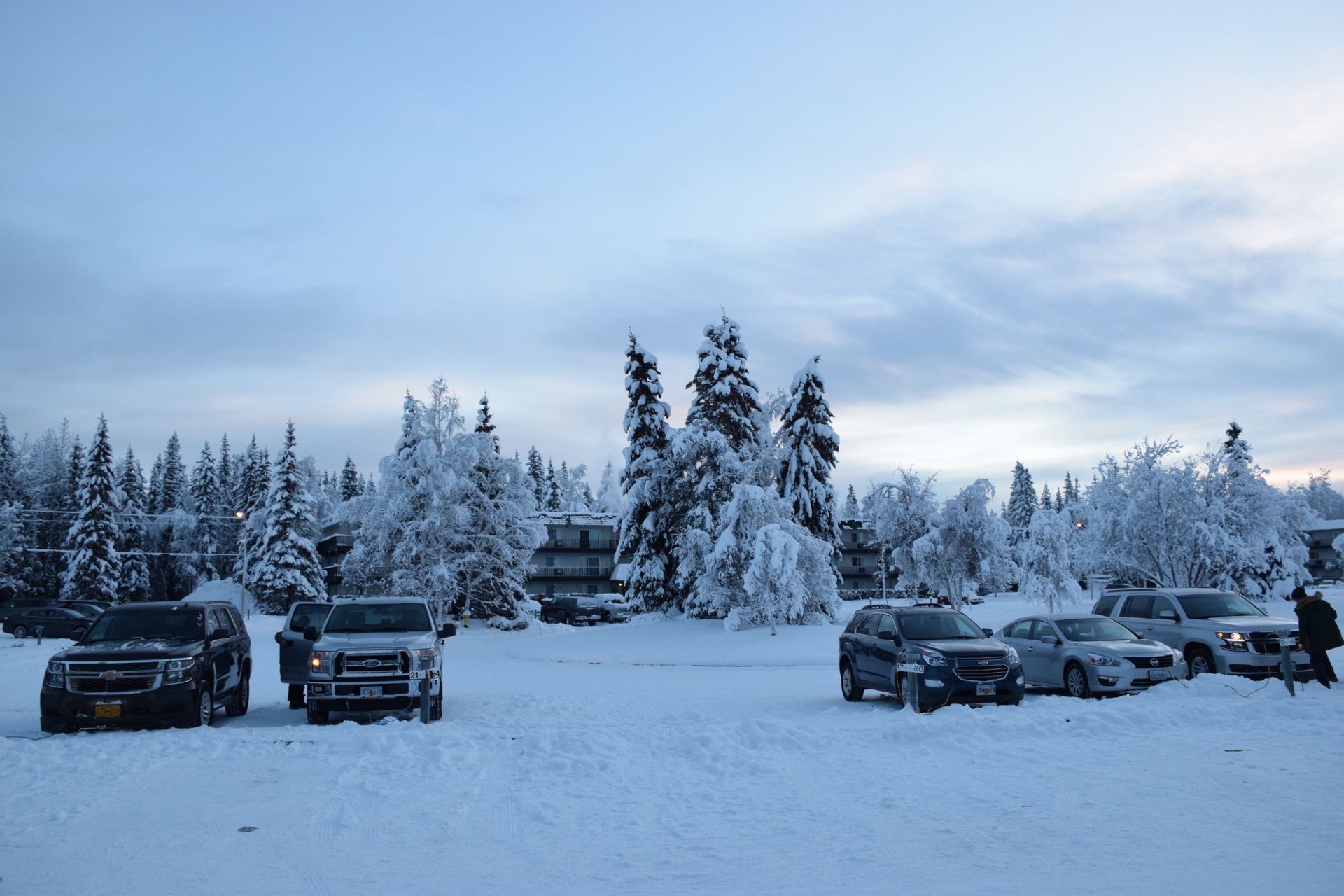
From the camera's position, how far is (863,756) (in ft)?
35.0

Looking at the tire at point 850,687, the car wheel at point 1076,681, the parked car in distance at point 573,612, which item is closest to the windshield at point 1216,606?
the car wheel at point 1076,681

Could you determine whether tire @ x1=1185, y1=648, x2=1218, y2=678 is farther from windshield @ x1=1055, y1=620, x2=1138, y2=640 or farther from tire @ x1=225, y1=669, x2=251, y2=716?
tire @ x1=225, y1=669, x2=251, y2=716

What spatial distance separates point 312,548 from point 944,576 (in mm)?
48055

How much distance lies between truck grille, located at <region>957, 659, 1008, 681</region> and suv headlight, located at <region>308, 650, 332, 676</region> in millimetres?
9408

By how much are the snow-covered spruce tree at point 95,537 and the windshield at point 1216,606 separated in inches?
2764

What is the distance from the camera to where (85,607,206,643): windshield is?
13789mm

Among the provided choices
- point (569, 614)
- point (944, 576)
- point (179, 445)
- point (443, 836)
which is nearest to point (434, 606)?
point (569, 614)

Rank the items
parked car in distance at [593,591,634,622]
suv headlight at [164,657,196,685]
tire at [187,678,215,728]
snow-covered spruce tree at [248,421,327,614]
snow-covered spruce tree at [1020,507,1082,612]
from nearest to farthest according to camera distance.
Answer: suv headlight at [164,657,196,685] → tire at [187,678,215,728] → snow-covered spruce tree at [1020,507,1082,612] → parked car in distance at [593,591,634,622] → snow-covered spruce tree at [248,421,327,614]

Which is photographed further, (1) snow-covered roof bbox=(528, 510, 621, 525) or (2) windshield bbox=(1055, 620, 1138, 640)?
(1) snow-covered roof bbox=(528, 510, 621, 525)

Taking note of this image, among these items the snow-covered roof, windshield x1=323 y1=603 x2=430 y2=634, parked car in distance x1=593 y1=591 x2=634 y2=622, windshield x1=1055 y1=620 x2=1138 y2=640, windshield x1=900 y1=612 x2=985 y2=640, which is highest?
the snow-covered roof

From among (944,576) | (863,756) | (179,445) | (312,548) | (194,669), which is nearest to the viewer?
(863,756)

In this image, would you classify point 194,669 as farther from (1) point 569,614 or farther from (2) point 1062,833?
(1) point 569,614

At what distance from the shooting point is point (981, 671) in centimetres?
1409

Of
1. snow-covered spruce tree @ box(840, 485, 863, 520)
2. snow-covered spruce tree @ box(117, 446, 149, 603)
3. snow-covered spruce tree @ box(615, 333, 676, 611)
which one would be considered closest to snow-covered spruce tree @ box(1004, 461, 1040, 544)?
snow-covered spruce tree @ box(840, 485, 863, 520)
